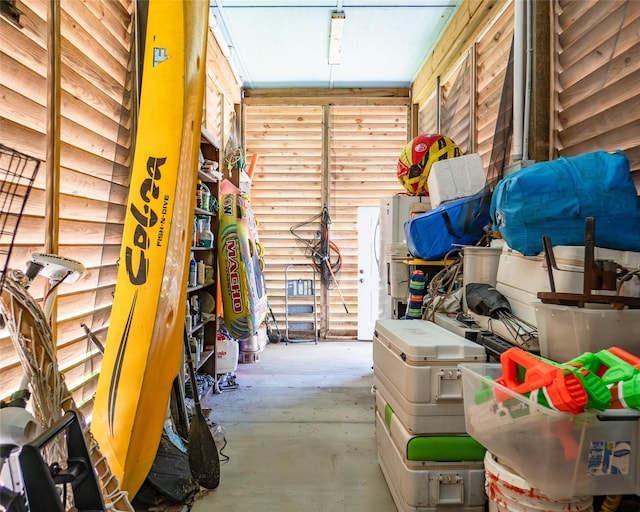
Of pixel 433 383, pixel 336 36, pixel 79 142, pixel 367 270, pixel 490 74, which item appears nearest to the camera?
pixel 433 383

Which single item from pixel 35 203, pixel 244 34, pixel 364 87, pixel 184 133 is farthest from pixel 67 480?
pixel 364 87

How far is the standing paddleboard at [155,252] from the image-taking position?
63.2 inches

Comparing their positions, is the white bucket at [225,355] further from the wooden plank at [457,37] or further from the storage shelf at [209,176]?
the wooden plank at [457,37]

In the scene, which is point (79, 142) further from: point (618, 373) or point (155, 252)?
point (618, 373)

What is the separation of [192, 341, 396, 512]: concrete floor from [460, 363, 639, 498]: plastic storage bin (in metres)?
1.13

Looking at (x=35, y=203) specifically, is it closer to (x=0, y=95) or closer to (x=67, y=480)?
(x=0, y=95)

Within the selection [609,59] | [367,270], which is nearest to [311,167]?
[367,270]

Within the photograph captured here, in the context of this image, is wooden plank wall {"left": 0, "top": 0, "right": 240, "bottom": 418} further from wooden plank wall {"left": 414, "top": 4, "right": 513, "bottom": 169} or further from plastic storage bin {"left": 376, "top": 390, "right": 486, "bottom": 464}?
wooden plank wall {"left": 414, "top": 4, "right": 513, "bottom": 169}

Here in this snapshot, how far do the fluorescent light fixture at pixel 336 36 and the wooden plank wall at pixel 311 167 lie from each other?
3.02 feet

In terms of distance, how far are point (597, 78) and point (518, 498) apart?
192cm

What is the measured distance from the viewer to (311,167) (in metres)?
5.30

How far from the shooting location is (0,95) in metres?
1.37

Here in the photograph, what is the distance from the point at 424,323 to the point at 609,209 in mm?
977

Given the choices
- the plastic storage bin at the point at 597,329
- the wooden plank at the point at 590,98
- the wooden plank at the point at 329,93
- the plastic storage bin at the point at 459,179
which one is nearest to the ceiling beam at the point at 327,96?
the wooden plank at the point at 329,93
